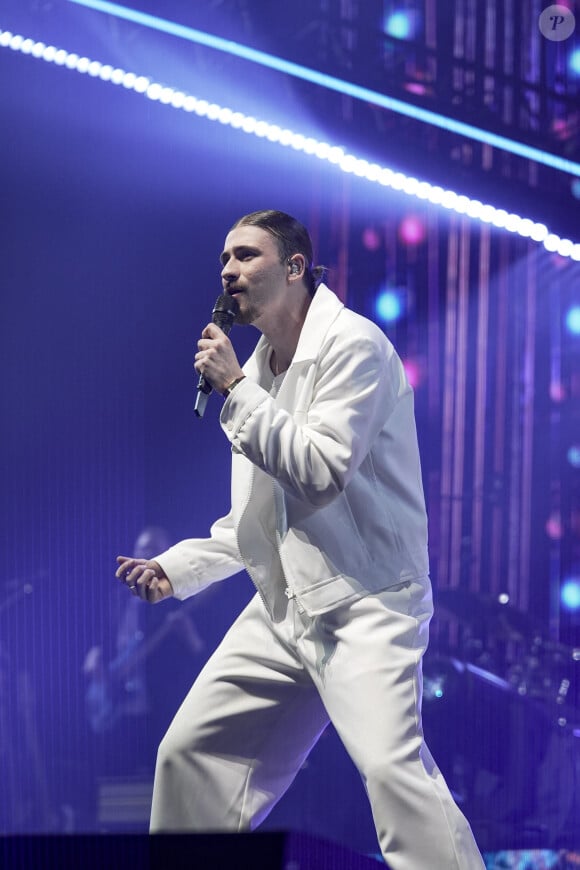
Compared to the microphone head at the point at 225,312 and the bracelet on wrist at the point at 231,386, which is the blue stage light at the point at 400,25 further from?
the bracelet on wrist at the point at 231,386

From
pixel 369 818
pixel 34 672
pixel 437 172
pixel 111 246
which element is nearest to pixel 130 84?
pixel 111 246

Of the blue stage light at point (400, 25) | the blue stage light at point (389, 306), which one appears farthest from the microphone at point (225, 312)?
the blue stage light at point (400, 25)

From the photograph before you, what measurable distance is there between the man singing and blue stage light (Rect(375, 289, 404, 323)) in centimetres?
102

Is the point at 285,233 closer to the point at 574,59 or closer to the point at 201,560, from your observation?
the point at 201,560

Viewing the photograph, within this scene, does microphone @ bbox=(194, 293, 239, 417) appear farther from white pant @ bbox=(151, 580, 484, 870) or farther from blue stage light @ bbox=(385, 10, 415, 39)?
blue stage light @ bbox=(385, 10, 415, 39)

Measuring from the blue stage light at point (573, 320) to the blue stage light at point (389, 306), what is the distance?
2.00 ft

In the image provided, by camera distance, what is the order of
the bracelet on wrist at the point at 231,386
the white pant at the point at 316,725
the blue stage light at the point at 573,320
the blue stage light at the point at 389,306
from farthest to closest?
1. the blue stage light at the point at 573,320
2. the blue stage light at the point at 389,306
3. the bracelet on wrist at the point at 231,386
4. the white pant at the point at 316,725

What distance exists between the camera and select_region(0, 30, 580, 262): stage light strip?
3.31 m

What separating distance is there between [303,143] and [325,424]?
1.74 meters

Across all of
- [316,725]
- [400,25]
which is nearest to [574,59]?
[400,25]

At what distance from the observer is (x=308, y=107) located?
339cm

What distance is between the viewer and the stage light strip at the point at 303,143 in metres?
3.31

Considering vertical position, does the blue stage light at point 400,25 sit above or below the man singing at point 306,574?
above

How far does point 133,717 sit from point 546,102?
2547 millimetres
